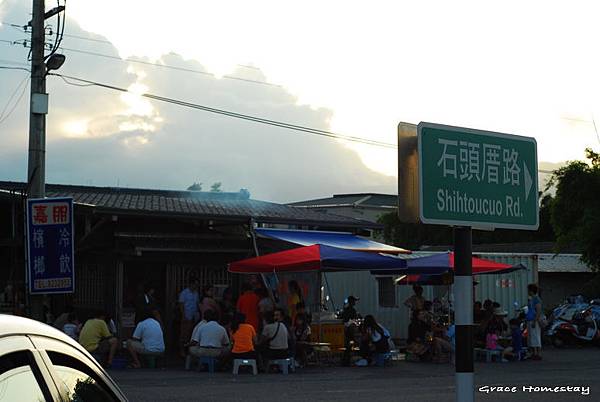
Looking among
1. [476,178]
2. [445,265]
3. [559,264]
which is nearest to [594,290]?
[559,264]

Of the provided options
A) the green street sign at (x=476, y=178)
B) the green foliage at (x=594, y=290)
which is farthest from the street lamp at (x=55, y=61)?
Result: the green foliage at (x=594, y=290)

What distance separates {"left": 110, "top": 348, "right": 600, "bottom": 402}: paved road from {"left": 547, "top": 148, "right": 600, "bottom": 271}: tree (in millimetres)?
16432

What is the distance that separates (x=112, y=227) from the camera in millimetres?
22797

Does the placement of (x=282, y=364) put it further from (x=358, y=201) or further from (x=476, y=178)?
(x=358, y=201)

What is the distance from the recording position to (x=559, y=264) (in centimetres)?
5050

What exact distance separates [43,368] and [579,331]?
93.3ft

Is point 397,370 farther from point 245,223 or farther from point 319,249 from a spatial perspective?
point 245,223

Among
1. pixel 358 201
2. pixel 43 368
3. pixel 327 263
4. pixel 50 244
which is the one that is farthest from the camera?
pixel 358 201

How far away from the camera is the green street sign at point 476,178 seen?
5.59 m

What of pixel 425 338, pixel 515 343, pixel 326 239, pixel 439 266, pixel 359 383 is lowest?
pixel 359 383

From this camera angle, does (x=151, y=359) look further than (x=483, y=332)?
No

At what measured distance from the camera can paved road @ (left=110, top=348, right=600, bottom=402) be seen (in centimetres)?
1498

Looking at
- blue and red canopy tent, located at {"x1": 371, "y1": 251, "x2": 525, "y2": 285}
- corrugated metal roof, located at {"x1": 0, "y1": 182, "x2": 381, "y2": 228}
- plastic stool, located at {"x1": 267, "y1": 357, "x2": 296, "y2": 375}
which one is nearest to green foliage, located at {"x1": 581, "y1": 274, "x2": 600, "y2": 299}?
corrugated metal roof, located at {"x1": 0, "y1": 182, "x2": 381, "y2": 228}

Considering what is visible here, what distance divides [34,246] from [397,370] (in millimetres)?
8505
